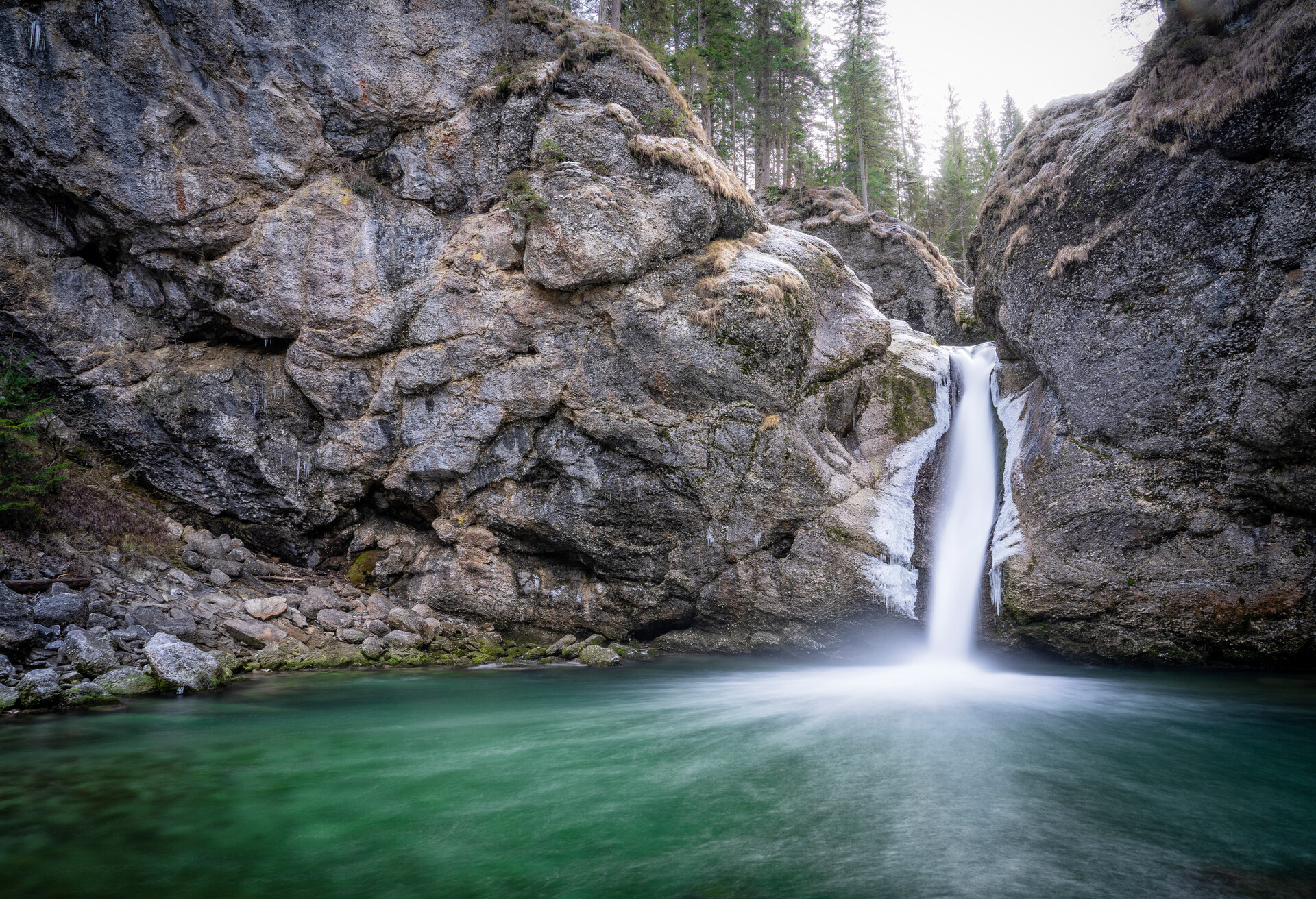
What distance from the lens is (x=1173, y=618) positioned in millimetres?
10242

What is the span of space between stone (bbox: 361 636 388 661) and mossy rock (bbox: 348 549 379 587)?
7.44 ft

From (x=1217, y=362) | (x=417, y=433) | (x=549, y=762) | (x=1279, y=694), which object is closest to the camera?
(x=549, y=762)

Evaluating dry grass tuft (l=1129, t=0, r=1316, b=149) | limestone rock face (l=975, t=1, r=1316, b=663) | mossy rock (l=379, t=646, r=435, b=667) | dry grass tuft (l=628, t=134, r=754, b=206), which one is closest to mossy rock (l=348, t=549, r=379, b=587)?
mossy rock (l=379, t=646, r=435, b=667)

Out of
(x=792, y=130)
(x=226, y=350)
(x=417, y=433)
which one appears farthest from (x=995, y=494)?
(x=792, y=130)

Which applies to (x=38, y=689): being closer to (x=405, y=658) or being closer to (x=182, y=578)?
(x=182, y=578)

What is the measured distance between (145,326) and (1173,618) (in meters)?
20.9

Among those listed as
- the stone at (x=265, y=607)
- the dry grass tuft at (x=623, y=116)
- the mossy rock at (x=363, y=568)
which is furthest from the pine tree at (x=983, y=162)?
the stone at (x=265, y=607)

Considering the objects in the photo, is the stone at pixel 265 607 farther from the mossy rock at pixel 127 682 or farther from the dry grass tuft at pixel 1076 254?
the dry grass tuft at pixel 1076 254

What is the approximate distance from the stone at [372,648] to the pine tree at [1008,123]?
40.7 meters

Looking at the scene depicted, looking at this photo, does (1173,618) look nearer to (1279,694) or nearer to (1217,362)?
(1279,694)

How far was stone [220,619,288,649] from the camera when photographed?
11.6 metres

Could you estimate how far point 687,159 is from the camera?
1352cm

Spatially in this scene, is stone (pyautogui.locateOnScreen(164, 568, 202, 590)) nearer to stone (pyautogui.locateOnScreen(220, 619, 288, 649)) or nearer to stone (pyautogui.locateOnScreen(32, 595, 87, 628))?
stone (pyautogui.locateOnScreen(220, 619, 288, 649))

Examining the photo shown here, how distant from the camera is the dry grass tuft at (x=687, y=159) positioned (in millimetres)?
13227
